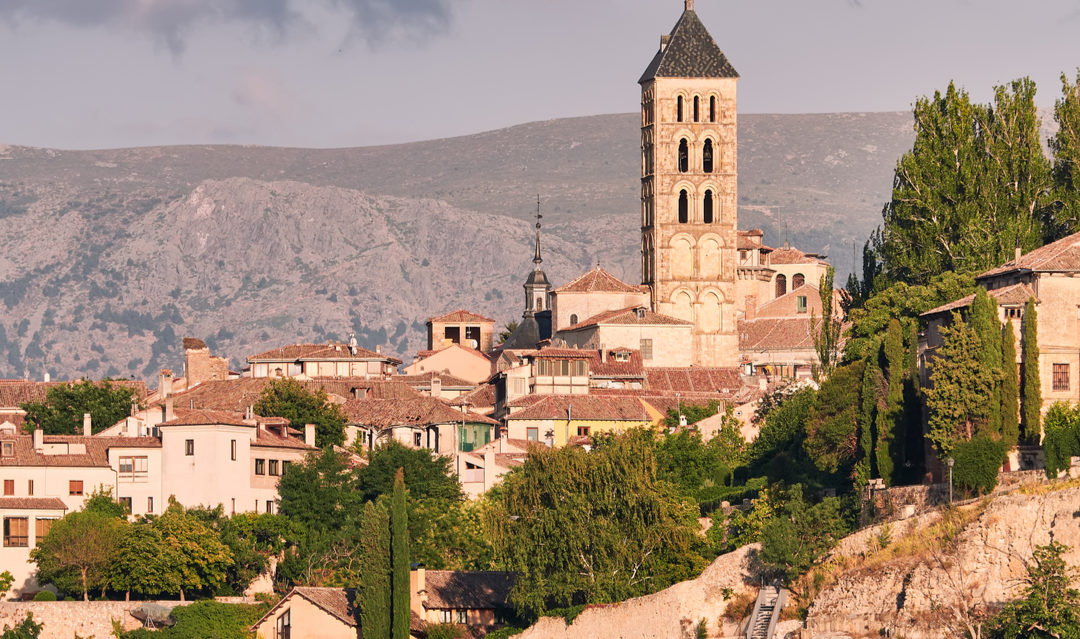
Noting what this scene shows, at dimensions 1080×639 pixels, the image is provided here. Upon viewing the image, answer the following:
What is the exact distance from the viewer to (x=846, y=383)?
66.8m

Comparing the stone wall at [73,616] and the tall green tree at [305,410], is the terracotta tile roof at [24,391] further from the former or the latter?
the stone wall at [73,616]

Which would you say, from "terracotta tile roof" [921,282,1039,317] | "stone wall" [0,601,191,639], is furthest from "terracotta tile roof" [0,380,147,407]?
"terracotta tile roof" [921,282,1039,317]

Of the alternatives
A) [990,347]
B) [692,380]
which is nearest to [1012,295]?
[990,347]

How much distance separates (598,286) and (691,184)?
25.6 ft

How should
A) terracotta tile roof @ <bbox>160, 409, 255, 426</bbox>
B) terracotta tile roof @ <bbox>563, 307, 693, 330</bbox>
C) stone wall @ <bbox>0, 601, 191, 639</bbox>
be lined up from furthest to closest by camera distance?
terracotta tile roof @ <bbox>563, 307, 693, 330</bbox> → terracotta tile roof @ <bbox>160, 409, 255, 426</bbox> → stone wall @ <bbox>0, 601, 191, 639</bbox>

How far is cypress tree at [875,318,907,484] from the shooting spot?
62125mm

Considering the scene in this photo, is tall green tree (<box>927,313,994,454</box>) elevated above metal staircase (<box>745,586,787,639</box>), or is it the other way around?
tall green tree (<box>927,313,994,454</box>)

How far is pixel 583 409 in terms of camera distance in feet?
307

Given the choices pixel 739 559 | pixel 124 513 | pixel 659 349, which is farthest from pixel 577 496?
pixel 659 349

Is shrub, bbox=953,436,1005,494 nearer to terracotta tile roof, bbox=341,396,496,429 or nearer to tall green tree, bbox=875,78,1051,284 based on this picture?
tall green tree, bbox=875,78,1051,284

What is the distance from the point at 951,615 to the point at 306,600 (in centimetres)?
2162

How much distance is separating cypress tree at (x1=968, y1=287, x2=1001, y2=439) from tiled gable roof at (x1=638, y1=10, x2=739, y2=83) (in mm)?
64406

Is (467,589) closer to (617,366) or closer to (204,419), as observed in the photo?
(204,419)

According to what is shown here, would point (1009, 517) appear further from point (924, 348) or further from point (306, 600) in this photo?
point (306, 600)
